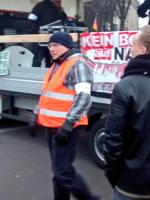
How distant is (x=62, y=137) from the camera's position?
12.9 ft

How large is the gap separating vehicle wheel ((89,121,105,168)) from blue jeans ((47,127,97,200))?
1.57 metres

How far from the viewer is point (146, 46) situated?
2689mm

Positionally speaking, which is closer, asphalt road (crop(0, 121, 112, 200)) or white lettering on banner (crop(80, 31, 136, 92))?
asphalt road (crop(0, 121, 112, 200))

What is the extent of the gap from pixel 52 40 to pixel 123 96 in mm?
1678

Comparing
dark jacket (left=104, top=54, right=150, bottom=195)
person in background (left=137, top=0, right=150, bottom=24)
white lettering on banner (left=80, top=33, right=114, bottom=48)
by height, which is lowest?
dark jacket (left=104, top=54, right=150, bottom=195)

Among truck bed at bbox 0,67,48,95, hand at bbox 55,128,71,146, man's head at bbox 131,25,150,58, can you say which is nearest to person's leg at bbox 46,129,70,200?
hand at bbox 55,128,71,146

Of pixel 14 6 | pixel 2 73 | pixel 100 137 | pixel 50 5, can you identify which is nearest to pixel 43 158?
pixel 100 137

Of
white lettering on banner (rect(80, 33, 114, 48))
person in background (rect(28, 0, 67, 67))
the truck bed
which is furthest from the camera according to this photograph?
person in background (rect(28, 0, 67, 67))

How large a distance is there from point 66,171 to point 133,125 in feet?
5.19

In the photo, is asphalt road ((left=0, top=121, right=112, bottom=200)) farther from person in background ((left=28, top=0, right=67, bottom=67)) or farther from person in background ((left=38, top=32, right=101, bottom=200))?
person in background ((left=28, top=0, right=67, bottom=67))

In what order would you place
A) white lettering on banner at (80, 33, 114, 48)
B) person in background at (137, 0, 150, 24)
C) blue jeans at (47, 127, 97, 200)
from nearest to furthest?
blue jeans at (47, 127, 97, 200) → white lettering on banner at (80, 33, 114, 48) → person in background at (137, 0, 150, 24)

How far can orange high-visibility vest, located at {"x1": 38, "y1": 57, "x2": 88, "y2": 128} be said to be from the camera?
161 inches

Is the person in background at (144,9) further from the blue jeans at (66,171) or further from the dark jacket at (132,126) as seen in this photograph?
the dark jacket at (132,126)

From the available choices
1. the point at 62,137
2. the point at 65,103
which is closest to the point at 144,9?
the point at 65,103
